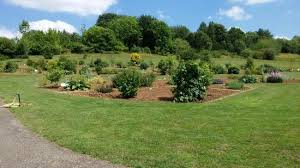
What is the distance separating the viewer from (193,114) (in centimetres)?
1383

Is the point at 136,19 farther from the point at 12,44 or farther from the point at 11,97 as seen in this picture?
the point at 11,97

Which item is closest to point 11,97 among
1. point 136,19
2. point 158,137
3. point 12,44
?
point 158,137

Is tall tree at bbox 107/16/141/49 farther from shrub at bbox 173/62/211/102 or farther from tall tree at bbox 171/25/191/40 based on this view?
shrub at bbox 173/62/211/102

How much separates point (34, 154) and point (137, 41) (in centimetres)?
8235

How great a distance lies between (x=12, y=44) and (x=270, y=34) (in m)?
94.5

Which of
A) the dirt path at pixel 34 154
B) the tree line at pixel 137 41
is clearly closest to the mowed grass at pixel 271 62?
the tree line at pixel 137 41

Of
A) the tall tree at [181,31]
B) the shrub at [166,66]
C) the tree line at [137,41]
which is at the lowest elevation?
the shrub at [166,66]

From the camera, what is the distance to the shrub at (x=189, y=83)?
17.4 meters

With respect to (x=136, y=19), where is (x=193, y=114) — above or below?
below

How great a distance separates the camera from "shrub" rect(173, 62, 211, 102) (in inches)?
684

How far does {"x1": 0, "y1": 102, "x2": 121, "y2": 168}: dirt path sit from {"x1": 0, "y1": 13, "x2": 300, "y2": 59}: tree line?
40.2 meters

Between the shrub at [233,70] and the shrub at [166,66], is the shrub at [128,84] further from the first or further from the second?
the shrub at [233,70]

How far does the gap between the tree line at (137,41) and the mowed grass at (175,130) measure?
114 ft

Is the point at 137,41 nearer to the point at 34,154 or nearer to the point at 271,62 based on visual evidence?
the point at 271,62
